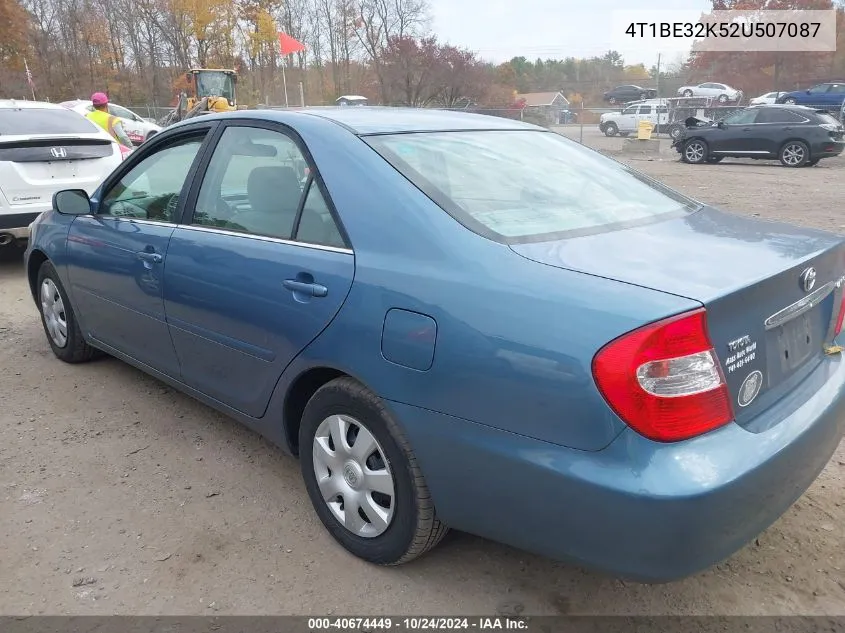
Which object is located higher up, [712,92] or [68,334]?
[712,92]

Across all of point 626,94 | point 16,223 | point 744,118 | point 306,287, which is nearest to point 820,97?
point 744,118

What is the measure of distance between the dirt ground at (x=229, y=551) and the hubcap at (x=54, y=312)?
0.80m

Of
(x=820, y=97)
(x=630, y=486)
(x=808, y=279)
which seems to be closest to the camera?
(x=630, y=486)

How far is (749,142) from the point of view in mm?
17688

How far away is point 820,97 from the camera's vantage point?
30406mm

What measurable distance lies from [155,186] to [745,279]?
2.91 metres

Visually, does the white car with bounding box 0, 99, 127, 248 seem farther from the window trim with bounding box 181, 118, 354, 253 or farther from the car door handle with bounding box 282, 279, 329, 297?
the car door handle with bounding box 282, 279, 329, 297

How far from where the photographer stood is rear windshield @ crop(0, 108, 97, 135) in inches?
277

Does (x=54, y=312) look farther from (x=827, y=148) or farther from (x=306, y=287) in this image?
(x=827, y=148)

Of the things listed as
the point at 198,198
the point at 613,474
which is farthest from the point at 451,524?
the point at 198,198

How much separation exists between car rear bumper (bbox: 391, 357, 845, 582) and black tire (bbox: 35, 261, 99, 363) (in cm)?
307

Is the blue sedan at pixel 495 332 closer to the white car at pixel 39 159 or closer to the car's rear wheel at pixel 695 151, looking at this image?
the white car at pixel 39 159

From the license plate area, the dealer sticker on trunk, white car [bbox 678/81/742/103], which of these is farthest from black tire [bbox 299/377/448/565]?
white car [bbox 678/81/742/103]

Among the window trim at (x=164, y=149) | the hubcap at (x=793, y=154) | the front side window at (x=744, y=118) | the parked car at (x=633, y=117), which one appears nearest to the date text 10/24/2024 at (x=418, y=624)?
the window trim at (x=164, y=149)
